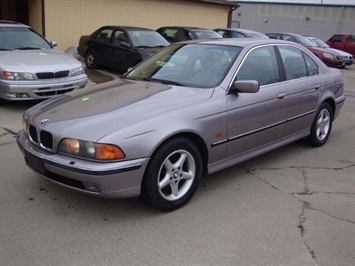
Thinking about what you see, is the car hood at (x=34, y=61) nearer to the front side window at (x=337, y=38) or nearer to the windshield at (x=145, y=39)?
the windshield at (x=145, y=39)

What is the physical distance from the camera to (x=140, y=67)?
4801 millimetres

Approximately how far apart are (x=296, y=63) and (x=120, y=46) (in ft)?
21.7

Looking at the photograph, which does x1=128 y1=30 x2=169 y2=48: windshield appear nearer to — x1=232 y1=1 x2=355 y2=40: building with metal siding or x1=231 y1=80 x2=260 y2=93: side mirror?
x1=231 y1=80 x2=260 y2=93: side mirror

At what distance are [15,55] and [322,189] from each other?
583 cm

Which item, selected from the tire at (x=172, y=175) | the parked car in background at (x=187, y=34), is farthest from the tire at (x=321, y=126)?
the parked car in background at (x=187, y=34)

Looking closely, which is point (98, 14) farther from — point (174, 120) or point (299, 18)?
point (299, 18)

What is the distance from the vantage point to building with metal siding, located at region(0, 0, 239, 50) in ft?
40.9

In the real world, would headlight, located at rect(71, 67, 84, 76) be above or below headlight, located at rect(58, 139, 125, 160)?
below

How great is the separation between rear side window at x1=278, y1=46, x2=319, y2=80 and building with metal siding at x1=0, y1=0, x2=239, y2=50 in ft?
31.3

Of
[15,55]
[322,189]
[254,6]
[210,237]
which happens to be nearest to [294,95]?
[322,189]

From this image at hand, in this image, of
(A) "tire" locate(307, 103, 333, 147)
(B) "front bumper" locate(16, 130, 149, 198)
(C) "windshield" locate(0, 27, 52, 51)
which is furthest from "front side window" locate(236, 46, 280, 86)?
(C) "windshield" locate(0, 27, 52, 51)

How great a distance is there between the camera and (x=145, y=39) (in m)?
10.8

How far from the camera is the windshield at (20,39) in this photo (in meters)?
7.52

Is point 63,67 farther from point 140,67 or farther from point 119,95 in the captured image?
point 119,95
